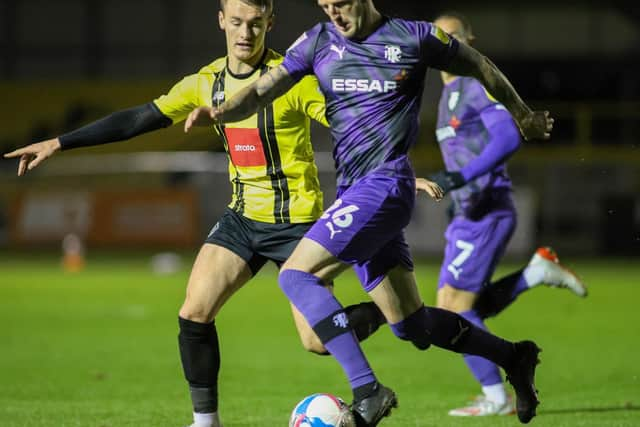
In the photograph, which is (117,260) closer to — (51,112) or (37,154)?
(51,112)

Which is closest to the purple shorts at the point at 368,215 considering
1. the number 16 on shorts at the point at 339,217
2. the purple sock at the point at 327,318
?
the number 16 on shorts at the point at 339,217

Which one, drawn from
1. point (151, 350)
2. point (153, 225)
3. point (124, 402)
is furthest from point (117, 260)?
point (124, 402)

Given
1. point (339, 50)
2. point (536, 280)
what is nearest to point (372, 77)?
point (339, 50)

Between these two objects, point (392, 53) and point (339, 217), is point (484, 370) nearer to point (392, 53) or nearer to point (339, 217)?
point (339, 217)

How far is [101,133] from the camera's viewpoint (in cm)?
582

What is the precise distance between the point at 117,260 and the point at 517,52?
15.7 m

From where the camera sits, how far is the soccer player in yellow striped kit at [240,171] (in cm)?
588

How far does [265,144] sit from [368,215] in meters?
1.10

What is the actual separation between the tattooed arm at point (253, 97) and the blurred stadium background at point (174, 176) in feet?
7.40

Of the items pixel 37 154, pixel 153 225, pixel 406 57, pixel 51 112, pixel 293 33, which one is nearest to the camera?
pixel 406 57

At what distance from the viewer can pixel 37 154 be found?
5.73 metres

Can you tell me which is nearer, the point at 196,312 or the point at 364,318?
the point at 196,312

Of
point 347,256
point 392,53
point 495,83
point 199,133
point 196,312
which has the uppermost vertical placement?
point 392,53

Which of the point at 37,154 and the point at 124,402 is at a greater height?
the point at 37,154
